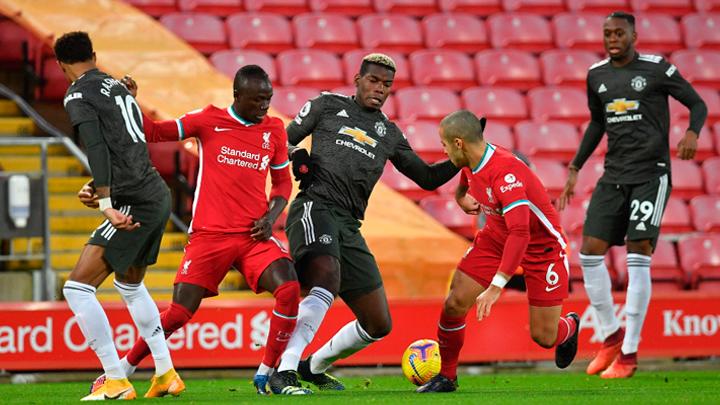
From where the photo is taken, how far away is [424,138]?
1309 centimetres

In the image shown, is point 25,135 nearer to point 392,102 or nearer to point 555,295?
point 392,102

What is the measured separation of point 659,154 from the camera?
28.0 feet

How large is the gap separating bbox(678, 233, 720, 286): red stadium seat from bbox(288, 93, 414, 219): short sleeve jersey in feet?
18.2

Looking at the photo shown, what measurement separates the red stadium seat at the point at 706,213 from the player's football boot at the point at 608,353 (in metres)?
4.62

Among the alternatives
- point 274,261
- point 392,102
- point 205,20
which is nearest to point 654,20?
point 392,102

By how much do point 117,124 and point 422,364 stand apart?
2447 mm

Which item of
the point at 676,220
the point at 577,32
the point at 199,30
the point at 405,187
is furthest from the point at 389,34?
the point at 676,220

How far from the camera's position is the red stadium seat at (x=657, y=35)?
15.3 metres

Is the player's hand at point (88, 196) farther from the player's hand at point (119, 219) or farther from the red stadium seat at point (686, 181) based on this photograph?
the red stadium seat at point (686, 181)

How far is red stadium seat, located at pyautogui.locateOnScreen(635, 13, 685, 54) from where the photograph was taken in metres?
15.3

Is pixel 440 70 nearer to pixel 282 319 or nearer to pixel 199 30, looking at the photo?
pixel 199 30

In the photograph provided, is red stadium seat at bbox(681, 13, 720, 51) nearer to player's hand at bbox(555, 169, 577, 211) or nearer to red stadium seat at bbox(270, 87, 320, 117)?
red stadium seat at bbox(270, 87, 320, 117)

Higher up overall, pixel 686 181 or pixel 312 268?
pixel 312 268

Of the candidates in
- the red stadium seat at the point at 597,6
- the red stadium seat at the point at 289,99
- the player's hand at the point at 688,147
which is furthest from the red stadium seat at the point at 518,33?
the player's hand at the point at 688,147
